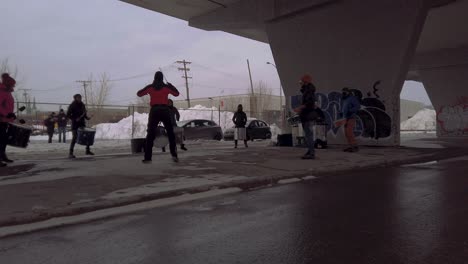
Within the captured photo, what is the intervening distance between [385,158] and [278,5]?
909 cm

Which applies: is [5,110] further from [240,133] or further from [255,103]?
[255,103]

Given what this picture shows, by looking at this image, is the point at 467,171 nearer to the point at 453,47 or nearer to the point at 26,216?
the point at 26,216

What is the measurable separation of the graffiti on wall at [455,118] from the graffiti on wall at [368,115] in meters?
13.7

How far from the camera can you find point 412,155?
11133 mm

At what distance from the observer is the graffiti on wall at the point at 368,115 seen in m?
14.1

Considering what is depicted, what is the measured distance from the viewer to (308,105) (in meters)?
9.84

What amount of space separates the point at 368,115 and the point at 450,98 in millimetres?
14524

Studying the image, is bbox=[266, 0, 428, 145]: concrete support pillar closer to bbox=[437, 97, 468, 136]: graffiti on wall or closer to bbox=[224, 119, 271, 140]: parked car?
bbox=[224, 119, 271, 140]: parked car

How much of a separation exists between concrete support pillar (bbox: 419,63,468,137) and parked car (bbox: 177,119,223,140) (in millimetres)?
14702

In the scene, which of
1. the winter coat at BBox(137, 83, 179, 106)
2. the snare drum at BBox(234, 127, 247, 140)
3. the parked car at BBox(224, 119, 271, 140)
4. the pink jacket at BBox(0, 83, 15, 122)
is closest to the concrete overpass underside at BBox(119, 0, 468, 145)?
the snare drum at BBox(234, 127, 247, 140)

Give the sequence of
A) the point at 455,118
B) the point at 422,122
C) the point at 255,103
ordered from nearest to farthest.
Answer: the point at 455,118
the point at 422,122
the point at 255,103

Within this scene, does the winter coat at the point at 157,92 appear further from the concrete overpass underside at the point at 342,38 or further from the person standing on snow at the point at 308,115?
the concrete overpass underside at the point at 342,38

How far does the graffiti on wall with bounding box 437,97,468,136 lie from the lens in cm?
2491

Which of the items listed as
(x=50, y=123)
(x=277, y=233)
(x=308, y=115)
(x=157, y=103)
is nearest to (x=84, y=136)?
(x=157, y=103)
